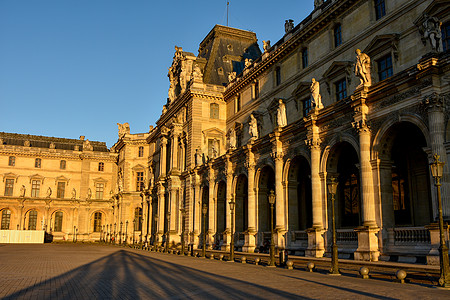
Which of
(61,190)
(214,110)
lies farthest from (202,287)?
(61,190)

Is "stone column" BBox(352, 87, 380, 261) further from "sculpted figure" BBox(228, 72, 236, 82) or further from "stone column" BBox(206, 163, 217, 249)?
"sculpted figure" BBox(228, 72, 236, 82)

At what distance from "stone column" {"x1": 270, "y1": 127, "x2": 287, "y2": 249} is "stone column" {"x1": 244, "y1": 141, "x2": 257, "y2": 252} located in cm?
387

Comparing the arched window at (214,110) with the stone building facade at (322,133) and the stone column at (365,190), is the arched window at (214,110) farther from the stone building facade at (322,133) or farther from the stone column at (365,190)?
the stone column at (365,190)

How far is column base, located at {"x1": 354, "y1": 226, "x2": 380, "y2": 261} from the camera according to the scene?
2177cm

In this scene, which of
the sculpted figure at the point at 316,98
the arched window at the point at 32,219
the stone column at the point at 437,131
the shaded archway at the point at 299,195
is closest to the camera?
the stone column at the point at 437,131

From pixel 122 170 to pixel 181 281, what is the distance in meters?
64.9

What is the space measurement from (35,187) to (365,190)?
252 ft

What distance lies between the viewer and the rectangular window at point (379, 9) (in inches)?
1148

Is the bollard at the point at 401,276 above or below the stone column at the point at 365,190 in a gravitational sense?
below

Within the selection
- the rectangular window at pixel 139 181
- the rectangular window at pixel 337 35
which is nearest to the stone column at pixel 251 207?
the rectangular window at pixel 337 35

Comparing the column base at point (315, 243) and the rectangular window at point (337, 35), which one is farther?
the rectangular window at point (337, 35)

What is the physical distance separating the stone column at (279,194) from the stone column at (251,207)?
12.7 feet

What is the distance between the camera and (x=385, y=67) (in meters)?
28.7

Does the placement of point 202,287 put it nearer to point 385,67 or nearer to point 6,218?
point 385,67
